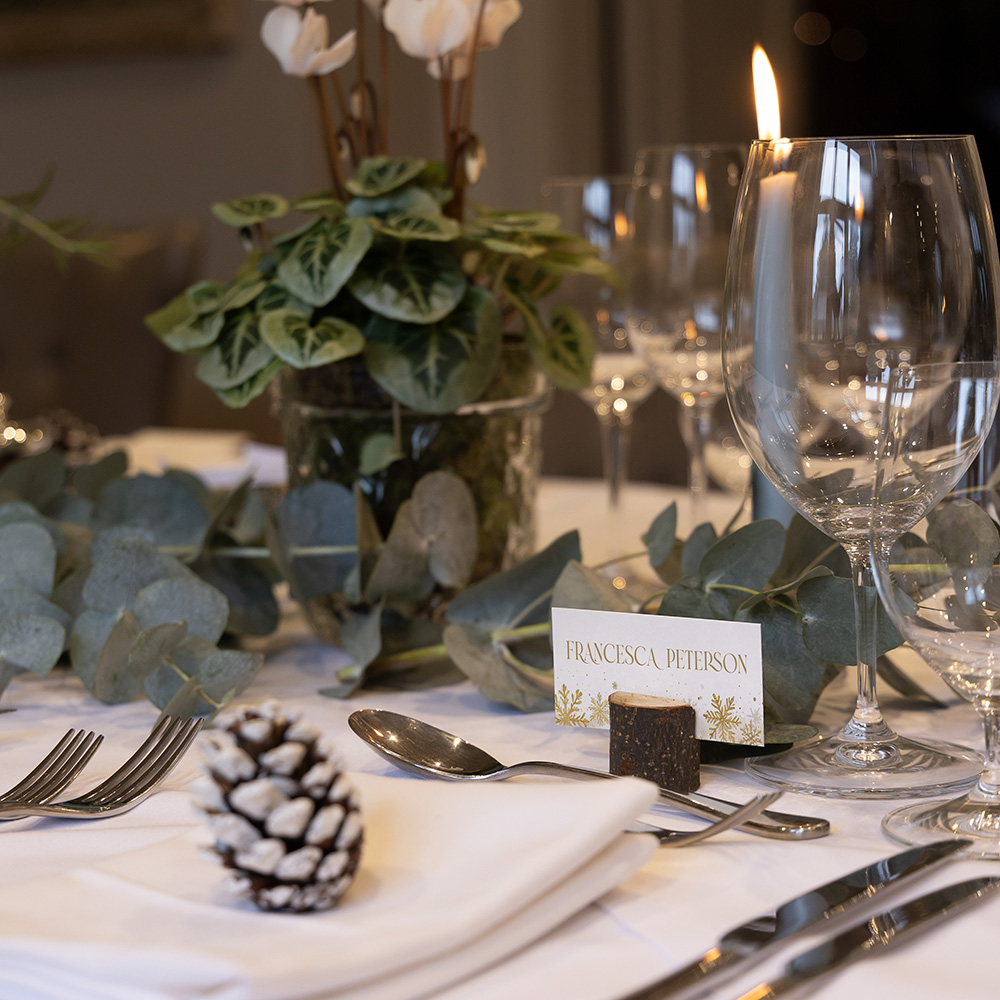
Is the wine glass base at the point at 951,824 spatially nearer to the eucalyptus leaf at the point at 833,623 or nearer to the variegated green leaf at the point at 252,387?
the eucalyptus leaf at the point at 833,623

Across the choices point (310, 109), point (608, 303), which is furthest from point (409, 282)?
point (310, 109)

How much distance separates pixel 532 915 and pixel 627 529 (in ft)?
2.22

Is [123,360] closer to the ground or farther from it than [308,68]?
closer to the ground

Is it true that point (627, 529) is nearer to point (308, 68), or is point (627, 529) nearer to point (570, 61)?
point (308, 68)

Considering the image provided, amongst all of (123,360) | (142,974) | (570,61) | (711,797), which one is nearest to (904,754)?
(711,797)

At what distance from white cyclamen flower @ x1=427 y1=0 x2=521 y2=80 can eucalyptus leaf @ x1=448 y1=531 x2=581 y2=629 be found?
31cm

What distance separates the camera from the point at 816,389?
0.49m

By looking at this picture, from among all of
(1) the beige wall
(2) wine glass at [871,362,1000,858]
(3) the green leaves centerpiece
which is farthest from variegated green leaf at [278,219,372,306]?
(1) the beige wall

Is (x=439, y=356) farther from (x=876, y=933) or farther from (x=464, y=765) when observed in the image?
(x=876, y=933)

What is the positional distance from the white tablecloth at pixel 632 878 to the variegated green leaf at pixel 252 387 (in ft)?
0.53

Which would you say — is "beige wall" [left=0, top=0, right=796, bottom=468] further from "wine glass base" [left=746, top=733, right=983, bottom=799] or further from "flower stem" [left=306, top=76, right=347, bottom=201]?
"wine glass base" [left=746, top=733, right=983, bottom=799]

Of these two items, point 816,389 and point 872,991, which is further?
point 816,389

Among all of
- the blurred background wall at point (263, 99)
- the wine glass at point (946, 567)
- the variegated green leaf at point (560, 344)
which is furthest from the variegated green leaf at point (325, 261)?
the blurred background wall at point (263, 99)

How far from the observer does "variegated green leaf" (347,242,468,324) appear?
0.69m
